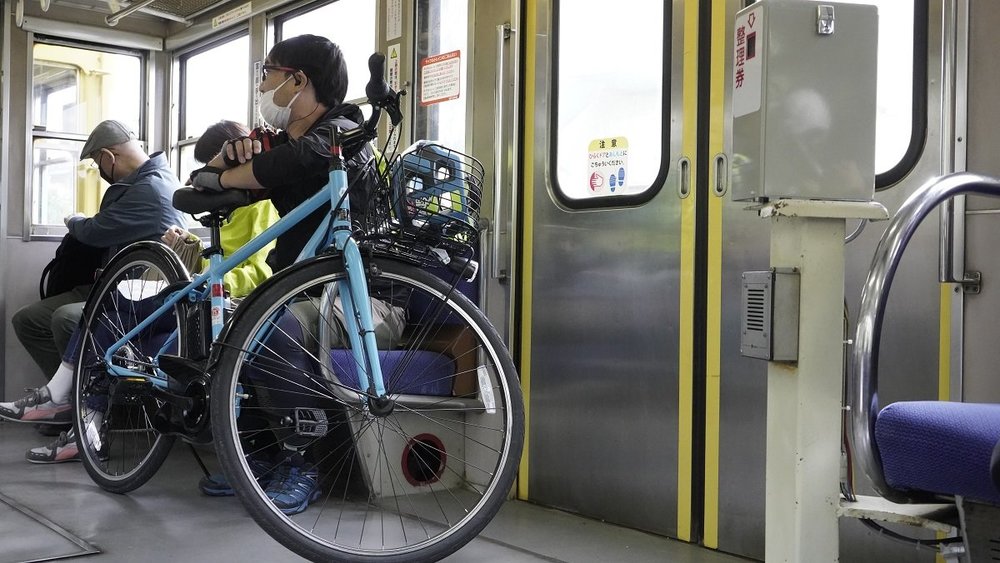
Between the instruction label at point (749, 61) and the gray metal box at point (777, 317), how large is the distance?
287mm

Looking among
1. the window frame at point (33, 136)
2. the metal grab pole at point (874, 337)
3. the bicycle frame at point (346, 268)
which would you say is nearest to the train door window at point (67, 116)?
the window frame at point (33, 136)

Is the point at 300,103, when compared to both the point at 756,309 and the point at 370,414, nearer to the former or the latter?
the point at 370,414

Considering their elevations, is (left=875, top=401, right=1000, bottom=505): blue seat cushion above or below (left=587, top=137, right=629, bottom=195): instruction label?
below

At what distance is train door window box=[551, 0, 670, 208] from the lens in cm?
307

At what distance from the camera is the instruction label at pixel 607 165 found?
3.17 meters

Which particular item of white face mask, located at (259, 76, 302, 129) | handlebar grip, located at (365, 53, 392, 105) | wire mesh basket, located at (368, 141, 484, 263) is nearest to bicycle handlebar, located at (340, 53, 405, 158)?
handlebar grip, located at (365, 53, 392, 105)

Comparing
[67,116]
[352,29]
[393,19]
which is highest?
[352,29]

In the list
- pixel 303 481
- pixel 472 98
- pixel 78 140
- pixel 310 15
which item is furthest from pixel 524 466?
pixel 78 140

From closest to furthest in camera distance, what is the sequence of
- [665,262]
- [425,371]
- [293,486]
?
[665,262], [293,486], [425,371]

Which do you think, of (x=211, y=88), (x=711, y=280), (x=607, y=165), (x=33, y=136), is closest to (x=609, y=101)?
(x=607, y=165)

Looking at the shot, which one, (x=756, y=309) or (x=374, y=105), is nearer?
(x=756, y=309)

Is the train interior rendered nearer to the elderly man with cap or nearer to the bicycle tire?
the bicycle tire

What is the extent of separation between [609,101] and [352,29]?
74.4 inches

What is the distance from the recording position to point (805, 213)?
1.58m
